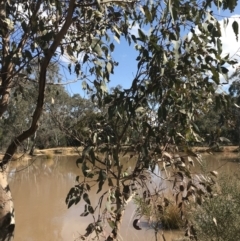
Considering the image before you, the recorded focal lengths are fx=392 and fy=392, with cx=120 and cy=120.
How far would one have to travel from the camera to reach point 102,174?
132cm

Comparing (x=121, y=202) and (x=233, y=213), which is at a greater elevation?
(x=121, y=202)

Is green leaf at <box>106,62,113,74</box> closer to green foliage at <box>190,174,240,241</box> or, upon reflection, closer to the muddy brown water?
green foliage at <box>190,174,240,241</box>

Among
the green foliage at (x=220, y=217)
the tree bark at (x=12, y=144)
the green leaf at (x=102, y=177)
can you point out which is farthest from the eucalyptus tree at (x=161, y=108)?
the green foliage at (x=220, y=217)

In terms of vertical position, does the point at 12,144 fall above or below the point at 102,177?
above

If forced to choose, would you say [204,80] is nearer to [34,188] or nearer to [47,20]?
[47,20]

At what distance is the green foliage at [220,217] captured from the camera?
10.0 ft

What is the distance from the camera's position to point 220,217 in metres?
3.12

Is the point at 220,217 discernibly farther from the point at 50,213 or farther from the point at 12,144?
the point at 50,213

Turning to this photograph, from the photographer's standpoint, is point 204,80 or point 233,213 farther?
point 233,213

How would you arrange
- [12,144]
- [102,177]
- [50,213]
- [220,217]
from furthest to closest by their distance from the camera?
[50,213], [220,217], [12,144], [102,177]

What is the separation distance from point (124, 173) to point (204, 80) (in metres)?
0.55

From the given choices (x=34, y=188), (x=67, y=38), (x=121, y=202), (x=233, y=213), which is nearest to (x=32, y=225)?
(x=34, y=188)

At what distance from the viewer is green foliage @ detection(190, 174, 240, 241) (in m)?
3.06

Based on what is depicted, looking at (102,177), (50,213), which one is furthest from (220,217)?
(50,213)
